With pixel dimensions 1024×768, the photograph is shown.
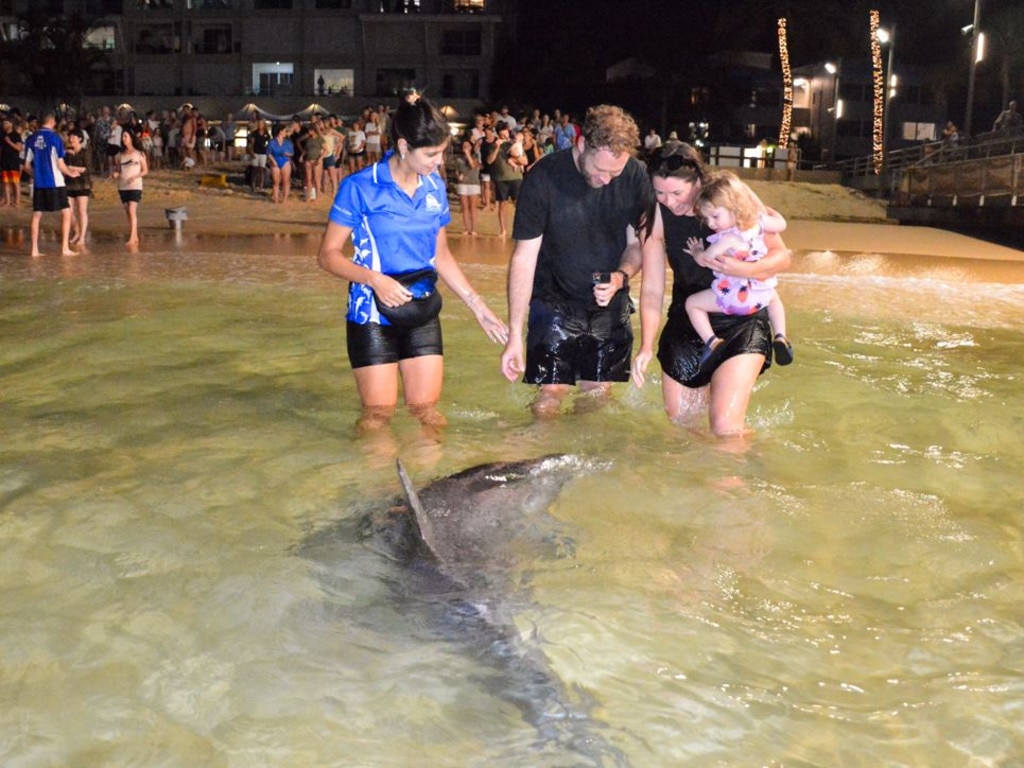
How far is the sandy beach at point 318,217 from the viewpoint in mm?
19734

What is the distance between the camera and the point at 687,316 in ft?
19.0

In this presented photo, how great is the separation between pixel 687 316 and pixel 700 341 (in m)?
0.15

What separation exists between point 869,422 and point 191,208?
800 inches

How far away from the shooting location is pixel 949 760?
311 centimetres

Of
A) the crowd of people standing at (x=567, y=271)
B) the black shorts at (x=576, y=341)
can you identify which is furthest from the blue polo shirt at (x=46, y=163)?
the black shorts at (x=576, y=341)

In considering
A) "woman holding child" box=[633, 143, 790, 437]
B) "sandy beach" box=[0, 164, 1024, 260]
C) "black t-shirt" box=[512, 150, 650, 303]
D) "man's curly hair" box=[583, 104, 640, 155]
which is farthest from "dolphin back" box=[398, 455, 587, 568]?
"sandy beach" box=[0, 164, 1024, 260]

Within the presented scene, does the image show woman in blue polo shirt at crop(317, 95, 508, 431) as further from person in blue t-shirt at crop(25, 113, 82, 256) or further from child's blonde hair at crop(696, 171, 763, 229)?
person in blue t-shirt at crop(25, 113, 82, 256)

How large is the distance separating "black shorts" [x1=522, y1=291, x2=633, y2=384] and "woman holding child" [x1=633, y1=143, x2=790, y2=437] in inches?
7.8

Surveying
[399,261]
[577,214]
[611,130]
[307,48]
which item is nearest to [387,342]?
[399,261]

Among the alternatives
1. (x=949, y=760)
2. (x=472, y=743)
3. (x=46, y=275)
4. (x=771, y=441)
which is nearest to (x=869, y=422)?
(x=771, y=441)

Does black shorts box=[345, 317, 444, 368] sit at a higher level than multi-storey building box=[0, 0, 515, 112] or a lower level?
lower

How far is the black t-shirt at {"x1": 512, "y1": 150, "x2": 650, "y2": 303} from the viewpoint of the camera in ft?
18.9

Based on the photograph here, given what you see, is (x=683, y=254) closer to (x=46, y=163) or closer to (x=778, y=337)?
(x=778, y=337)

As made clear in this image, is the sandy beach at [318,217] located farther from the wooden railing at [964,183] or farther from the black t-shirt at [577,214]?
the black t-shirt at [577,214]
